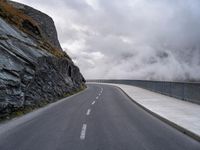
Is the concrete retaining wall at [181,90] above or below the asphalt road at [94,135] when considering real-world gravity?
above

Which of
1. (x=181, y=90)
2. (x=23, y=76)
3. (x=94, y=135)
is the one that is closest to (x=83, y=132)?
(x=94, y=135)

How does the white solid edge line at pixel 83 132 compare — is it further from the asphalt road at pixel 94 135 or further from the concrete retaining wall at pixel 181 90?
the concrete retaining wall at pixel 181 90

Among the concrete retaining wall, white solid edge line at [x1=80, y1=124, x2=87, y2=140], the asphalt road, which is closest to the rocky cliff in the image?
the asphalt road

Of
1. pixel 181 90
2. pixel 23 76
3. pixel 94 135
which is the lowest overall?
pixel 94 135

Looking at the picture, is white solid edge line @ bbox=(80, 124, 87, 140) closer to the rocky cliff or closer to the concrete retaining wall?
the rocky cliff

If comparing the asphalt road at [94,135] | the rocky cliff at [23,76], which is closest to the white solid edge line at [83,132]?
the asphalt road at [94,135]

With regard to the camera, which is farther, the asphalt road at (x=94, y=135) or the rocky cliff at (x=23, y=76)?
the rocky cliff at (x=23, y=76)

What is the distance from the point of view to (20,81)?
15.4 meters

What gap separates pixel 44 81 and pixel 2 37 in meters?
4.93

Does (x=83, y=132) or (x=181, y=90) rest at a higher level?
(x=181, y=90)

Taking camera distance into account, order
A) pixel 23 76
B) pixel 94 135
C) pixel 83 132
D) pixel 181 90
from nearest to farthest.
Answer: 1. pixel 94 135
2. pixel 83 132
3. pixel 23 76
4. pixel 181 90

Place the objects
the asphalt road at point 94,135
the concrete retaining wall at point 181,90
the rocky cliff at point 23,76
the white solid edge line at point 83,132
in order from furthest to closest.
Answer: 1. the concrete retaining wall at point 181,90
2. the rocky cliff at point 23,76
3. the white solid edge line at point 83,132
4. the asphalt road at point 94,135

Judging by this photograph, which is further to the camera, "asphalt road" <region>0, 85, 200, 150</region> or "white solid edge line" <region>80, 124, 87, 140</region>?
"white solid edge line" <region>80, 124, 87, 140</region>

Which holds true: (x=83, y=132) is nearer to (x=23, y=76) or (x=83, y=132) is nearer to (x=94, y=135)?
(x=94, y=135)
